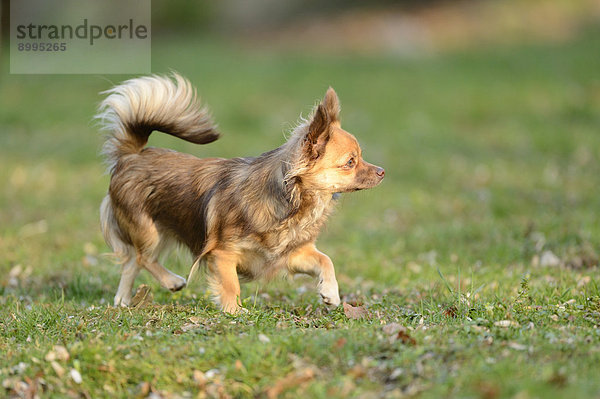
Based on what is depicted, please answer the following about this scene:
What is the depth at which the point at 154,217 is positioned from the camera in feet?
19.7

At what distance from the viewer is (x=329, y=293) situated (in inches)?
212

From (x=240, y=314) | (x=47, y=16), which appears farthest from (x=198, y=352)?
(x=47, y=16)

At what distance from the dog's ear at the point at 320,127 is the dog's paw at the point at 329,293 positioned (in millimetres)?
930

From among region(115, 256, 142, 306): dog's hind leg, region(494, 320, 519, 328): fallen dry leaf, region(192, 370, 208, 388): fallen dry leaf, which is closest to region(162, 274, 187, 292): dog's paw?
region(115, 256, 142, 306): dog's hind leg

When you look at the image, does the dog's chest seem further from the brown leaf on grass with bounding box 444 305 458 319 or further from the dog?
the brown leaf on grass with bounding box 444 305 458 319

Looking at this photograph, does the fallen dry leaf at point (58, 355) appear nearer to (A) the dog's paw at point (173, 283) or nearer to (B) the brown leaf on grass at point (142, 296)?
(B) the brown leaf on grass at point (142, 296)

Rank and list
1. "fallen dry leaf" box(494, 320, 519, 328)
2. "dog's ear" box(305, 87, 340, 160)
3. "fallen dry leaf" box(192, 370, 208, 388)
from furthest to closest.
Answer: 1. "dog's ear" box(305, 87, 340, 160)
2. "fallen dry leaf" box(494, 320, 519, 328)
3. "fallen dry leaf" box(192, 370, 208, 388)

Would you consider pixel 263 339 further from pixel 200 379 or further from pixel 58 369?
pixel 58 369

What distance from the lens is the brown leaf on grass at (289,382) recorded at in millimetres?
3799

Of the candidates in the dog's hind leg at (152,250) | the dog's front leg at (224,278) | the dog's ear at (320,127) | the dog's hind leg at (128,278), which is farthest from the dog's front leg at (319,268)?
the dog's hind leg at (128,278)

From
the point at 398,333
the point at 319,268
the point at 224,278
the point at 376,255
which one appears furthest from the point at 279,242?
the point at 376,255

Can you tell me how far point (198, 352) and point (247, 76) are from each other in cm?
1504

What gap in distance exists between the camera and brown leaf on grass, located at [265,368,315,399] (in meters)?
3.80

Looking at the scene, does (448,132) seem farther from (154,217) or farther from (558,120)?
(154,217)
